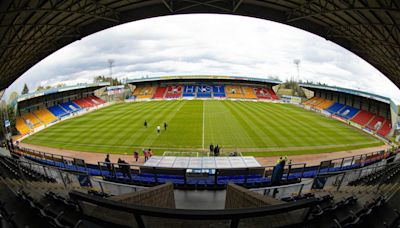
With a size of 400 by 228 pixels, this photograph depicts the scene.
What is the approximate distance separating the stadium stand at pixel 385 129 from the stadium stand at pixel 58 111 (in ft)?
183

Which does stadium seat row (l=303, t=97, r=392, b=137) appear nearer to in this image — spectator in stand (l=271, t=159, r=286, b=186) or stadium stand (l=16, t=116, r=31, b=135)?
spectator in stand (l=271, t=159, r=286, b=186)

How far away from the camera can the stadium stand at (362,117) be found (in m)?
31.8

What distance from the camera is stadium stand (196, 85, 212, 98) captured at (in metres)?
58.4

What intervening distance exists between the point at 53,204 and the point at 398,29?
1529cm

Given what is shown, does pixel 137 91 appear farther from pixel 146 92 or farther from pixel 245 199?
pixel 245 199

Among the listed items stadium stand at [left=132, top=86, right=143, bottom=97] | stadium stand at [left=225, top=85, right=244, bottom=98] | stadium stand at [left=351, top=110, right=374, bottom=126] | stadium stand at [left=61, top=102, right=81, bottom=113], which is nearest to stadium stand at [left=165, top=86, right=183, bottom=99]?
stadium stand at [left=132, top=86, right=143, bottom=97]

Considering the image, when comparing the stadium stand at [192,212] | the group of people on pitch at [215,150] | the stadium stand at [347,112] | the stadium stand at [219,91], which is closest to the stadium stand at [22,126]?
the group of people on pitch at [215,150]

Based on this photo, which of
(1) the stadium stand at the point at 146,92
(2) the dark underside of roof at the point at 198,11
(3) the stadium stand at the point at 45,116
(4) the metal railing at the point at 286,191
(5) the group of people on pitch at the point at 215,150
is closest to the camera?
(4) the metal railing at the point at 286,191

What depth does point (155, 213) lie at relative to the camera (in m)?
1.57

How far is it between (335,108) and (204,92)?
35.1 meters

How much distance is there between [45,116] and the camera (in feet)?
113

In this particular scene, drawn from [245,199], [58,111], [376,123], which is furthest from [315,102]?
[58,111]

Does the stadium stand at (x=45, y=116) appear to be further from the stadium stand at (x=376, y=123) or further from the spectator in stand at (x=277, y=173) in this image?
the stadium stand at (x=376, y=123)

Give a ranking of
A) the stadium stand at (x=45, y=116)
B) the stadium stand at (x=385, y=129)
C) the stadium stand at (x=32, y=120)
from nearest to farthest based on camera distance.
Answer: the stadium stand at (x=385, y=129) → the stadium stand at (x=32, y=120) → the stadium stand at (x=45, y=116)
